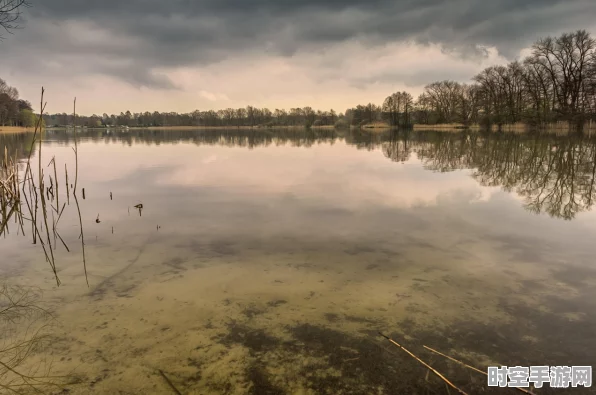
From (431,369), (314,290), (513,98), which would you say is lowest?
(431,369)

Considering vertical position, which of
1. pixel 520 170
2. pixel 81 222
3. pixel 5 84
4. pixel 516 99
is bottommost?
pixel 81 222

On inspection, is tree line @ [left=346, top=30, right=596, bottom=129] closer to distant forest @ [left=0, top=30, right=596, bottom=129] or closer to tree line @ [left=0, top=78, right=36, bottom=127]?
distant forest @ [left=0, top=30, right=596, bottom=129]

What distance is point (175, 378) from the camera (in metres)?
3.70

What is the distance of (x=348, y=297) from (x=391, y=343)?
3.95 feet

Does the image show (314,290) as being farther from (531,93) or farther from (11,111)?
(11,111)

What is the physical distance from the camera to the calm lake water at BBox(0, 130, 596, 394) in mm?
3857

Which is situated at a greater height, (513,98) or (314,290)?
(513,98)

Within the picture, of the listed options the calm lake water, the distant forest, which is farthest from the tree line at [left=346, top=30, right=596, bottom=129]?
the calm lake water

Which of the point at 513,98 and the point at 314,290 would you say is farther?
the point at 513,98

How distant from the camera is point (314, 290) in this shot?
5586mm

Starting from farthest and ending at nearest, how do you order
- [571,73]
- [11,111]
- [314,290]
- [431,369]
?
[11,111]
[571,73]
[314,290]
[431,369]

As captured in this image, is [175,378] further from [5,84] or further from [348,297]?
[5,84]

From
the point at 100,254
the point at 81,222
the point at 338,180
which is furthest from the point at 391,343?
the point at 338,180

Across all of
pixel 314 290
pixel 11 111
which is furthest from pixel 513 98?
pixel 11 111
